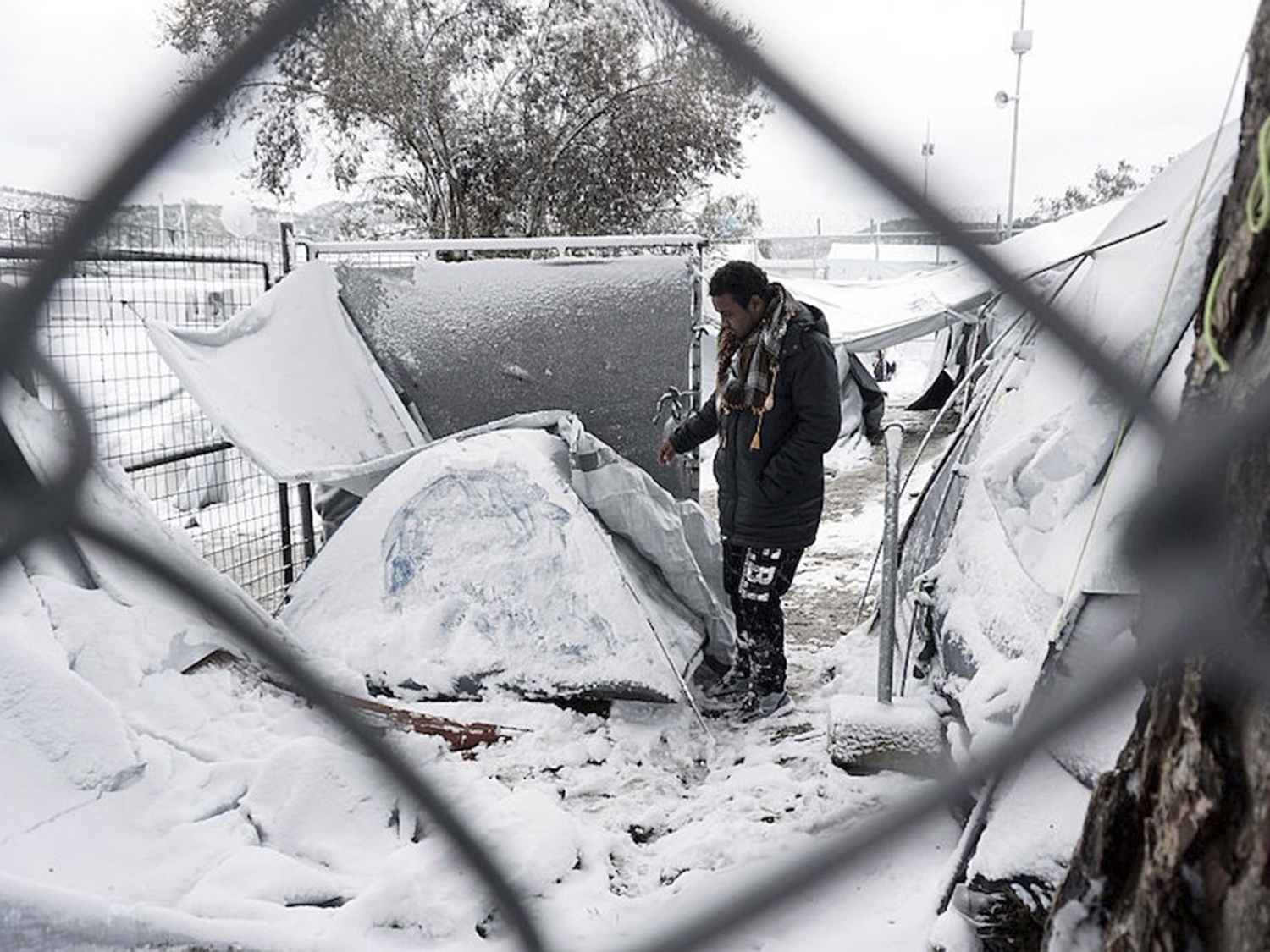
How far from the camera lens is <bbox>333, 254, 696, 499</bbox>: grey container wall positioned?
3.91 m

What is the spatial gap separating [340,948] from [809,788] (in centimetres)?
134

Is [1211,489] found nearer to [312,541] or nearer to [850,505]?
[312,541]

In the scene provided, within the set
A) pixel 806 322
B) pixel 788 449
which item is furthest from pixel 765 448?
pixel 806 322

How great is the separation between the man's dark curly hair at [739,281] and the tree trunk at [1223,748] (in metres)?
2.38

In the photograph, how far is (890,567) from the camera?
2.56 meters

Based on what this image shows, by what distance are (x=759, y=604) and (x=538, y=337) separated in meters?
1.54

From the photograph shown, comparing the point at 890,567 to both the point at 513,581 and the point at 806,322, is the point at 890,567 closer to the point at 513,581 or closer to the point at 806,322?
the point at 806,322

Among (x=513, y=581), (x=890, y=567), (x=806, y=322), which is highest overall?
(x=806, y=322)

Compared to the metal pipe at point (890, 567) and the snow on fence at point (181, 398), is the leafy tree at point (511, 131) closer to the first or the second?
the snow on fence at point (181, 398)

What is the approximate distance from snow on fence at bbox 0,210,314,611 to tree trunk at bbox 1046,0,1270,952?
2308mm

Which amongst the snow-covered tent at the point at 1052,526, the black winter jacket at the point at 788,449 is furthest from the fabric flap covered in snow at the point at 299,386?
the snow-covered tent at the point at 1052,526

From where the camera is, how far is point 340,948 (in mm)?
1489

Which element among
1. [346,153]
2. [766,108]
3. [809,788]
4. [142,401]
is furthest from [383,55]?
[766,108]

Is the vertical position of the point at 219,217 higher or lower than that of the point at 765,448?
higher
